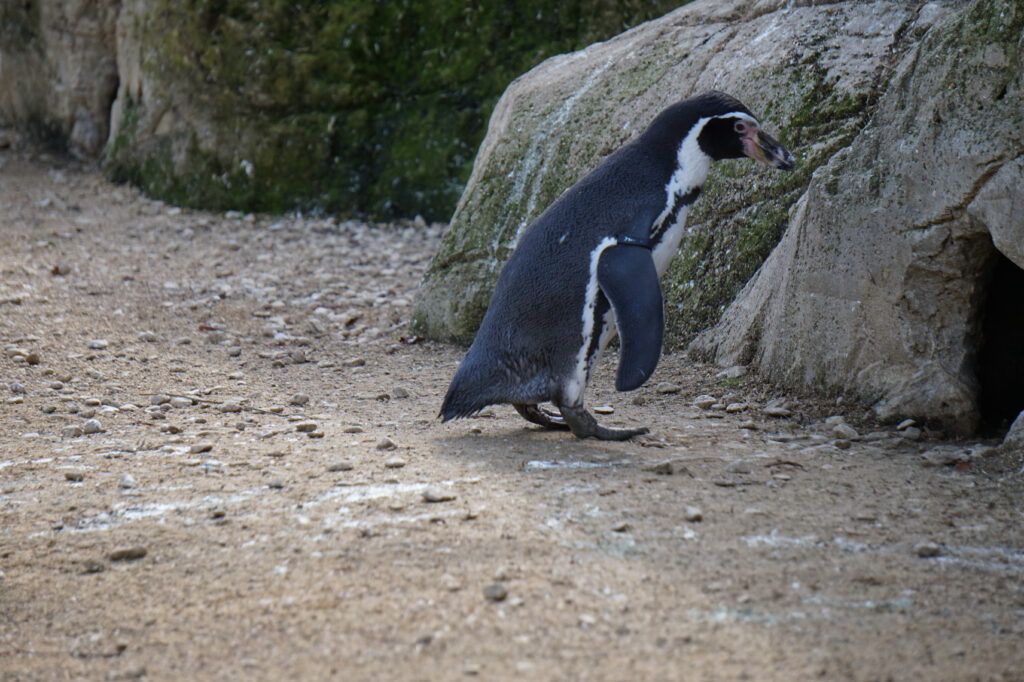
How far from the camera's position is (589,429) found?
150 inches

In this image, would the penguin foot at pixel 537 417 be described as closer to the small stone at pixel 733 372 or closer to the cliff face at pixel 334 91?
the small stone at pixel 733 372

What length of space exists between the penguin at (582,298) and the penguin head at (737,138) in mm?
124

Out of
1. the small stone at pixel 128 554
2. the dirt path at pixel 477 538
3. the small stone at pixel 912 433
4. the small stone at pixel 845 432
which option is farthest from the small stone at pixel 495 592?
the small stone at pixel 912 433

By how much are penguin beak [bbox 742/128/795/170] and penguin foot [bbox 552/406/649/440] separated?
1.09 m

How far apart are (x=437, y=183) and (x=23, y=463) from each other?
17.5ft

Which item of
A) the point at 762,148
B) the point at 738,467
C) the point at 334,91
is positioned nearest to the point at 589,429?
the point at 738,467

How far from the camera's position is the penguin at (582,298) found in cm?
371

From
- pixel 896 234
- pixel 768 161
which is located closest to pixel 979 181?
pixel 896 234

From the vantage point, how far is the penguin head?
4.09 meters

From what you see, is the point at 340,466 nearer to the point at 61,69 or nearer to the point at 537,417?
the point at 537,417

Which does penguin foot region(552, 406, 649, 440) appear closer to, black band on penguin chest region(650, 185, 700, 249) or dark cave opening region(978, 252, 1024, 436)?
black band on penguin chest region(650, 185, 700, 249)

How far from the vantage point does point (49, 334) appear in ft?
18.5

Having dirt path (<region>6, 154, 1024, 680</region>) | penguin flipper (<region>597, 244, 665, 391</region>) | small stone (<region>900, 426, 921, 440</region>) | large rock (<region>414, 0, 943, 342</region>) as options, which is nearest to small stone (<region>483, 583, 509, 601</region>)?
dirt path (<region>6, 154, 1024, 680</region>)

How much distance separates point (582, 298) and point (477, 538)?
1.21m
